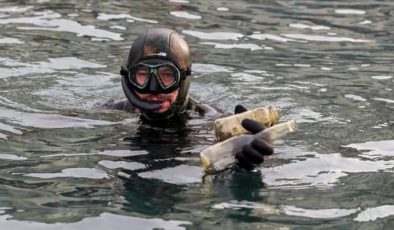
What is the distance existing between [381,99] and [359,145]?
169 centimetres

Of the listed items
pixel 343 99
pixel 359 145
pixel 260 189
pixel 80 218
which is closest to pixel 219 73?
pixel 343 99

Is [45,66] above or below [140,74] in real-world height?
below

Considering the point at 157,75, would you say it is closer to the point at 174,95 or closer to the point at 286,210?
the point at 174,95

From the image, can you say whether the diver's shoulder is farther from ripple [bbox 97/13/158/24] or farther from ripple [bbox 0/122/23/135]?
ripple [bbox 97/13/158/24]

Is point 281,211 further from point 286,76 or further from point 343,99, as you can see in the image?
point 286,76

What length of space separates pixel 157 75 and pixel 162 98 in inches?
7.3

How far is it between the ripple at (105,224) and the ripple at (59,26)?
6177 mm

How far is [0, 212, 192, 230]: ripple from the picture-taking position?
4367 mm

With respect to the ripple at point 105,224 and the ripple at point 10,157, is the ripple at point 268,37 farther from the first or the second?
the ripple at point 105,224

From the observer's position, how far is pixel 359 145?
20.4 ft

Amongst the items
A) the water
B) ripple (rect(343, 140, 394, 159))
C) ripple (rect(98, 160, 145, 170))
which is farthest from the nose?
ripple (rect(343, 140, 394, 159))

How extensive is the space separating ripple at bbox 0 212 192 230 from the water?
0.03 ft

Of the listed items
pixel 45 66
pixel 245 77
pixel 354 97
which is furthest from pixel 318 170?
pixel 45 66

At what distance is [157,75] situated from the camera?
6066 mm
